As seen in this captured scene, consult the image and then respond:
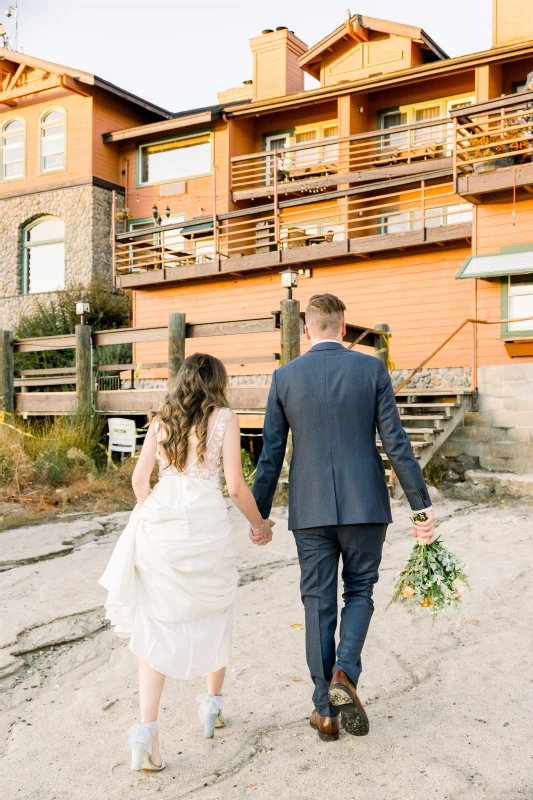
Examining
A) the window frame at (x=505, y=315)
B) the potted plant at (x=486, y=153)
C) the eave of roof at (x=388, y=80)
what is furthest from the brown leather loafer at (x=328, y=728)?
the eave of roof at (x=388, y=80)

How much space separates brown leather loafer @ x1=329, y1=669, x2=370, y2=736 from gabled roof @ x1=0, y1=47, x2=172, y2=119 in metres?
22.2

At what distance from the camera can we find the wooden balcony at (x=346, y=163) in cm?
1783

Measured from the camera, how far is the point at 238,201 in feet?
69.7

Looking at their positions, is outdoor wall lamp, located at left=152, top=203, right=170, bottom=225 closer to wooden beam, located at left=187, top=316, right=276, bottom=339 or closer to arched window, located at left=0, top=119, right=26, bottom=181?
arched window, located at left=0, top=119, right=26, bottom=181

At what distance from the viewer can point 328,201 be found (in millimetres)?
20469

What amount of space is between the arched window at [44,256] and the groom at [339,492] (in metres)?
20.6

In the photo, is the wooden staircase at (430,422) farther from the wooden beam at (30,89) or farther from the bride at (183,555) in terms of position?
the wooden beam at (30,89)

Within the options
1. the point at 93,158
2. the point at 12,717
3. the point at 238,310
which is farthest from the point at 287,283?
the point at 93,158

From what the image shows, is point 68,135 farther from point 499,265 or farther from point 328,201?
point 499,265

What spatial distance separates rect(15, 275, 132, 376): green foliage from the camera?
1702cm

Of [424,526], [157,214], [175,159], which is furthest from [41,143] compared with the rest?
[424,526]

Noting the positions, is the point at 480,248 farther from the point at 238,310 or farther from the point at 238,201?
the point at 238,201

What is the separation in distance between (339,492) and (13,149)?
24031mm

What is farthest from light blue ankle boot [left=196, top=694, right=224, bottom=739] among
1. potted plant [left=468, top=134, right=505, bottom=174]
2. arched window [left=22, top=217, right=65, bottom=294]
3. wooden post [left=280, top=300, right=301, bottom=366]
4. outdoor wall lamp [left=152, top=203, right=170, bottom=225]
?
arched window [left=22, top=217, right=65, bottom=294]
